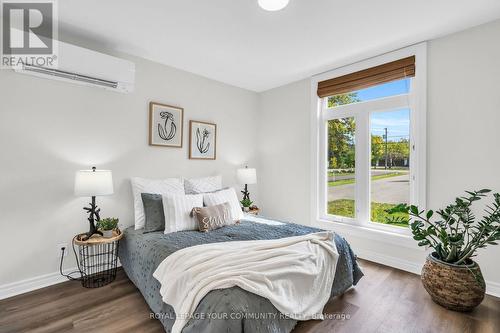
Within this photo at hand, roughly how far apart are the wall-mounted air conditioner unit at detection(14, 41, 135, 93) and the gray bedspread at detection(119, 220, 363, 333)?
1645 mm

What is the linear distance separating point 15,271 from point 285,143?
3534mm

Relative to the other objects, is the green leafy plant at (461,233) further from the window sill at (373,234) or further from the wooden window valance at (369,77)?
the wooden window valance at (369,77)

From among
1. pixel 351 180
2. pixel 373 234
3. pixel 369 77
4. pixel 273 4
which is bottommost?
pixel 373 234

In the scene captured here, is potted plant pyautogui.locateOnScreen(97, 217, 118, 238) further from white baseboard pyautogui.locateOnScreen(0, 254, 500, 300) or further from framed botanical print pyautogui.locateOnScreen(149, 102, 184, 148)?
framed botanical print pyautogui.locateOnScreen(149, 102, 184, 148)

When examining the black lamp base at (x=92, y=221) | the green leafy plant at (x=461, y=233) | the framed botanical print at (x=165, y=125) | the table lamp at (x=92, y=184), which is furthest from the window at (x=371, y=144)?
the black lamp base at (x=92, y=221)

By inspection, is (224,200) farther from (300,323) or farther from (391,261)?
(391,261)

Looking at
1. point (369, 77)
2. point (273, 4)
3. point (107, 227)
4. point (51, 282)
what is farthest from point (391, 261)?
point (51, 282)

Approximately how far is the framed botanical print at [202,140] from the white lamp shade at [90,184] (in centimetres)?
130

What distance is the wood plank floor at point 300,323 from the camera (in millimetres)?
1797

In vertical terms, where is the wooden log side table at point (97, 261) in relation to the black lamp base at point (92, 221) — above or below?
below

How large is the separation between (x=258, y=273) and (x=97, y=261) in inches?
82.4

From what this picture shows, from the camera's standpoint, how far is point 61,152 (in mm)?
2434

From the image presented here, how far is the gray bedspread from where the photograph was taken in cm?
132

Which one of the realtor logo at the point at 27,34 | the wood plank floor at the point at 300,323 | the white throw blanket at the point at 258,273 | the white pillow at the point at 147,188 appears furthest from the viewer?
the white pillow at the point at 147,188
